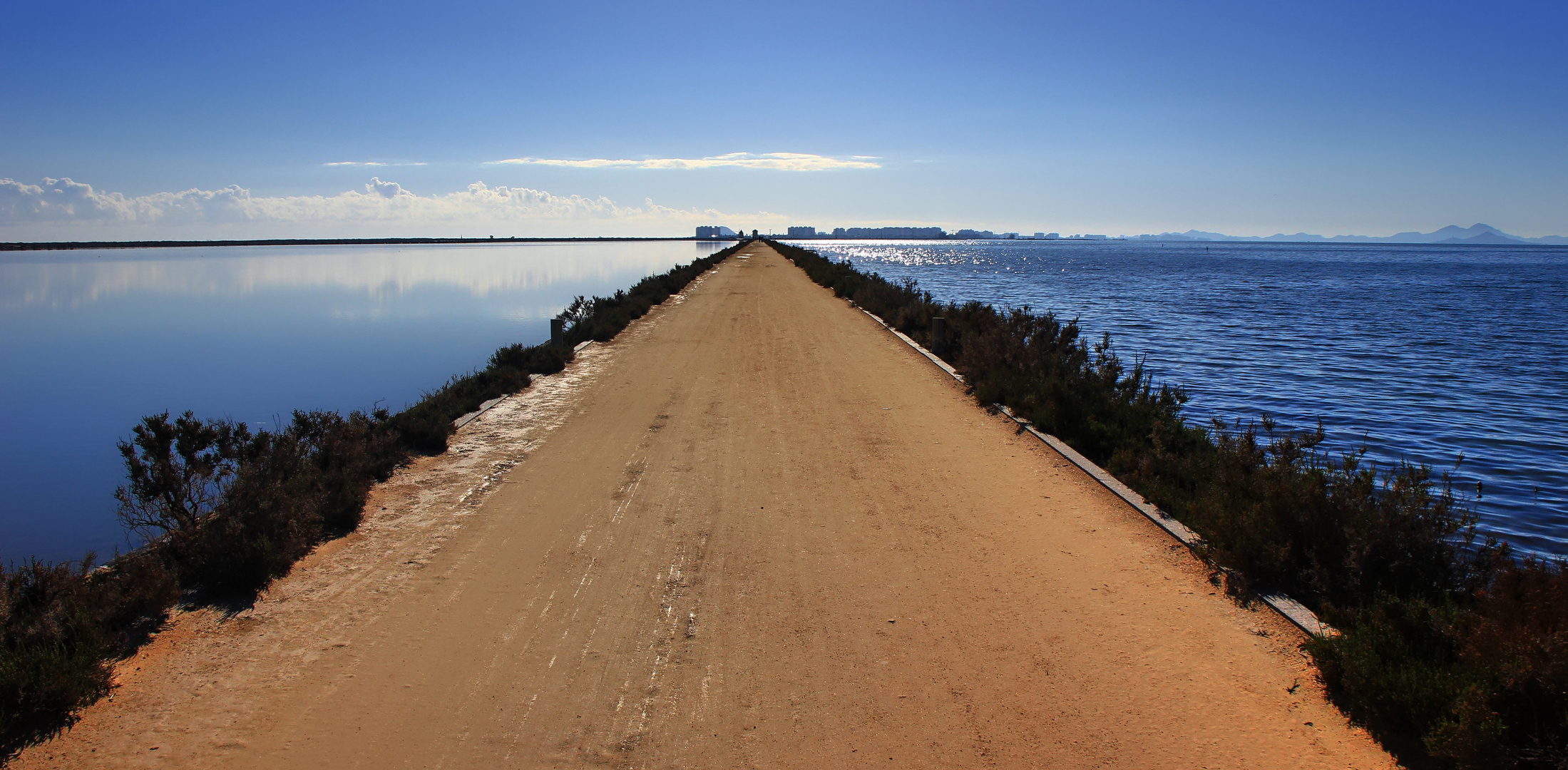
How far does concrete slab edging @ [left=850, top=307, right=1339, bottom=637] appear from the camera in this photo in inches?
175

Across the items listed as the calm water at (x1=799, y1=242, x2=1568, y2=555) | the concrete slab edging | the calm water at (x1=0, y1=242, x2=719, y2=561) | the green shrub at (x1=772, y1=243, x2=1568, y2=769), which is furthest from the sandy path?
the calm water at (x1=0, y1=242, x2=719, y2=561)

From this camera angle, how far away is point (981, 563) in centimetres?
541

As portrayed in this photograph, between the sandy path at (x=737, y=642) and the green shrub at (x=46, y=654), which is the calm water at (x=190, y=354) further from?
the sandy path at (x=737, y=642)

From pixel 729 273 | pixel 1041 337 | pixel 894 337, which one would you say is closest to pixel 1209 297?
pixel 729 273

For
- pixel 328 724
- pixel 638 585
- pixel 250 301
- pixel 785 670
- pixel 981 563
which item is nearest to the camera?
pixel 328 724

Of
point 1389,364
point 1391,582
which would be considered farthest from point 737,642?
point 1389,364

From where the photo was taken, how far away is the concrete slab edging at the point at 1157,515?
175 inches

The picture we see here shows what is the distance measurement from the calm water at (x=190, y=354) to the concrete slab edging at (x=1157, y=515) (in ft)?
29.8

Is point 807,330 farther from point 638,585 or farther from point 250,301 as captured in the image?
point 250,301

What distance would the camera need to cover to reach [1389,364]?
1900cm

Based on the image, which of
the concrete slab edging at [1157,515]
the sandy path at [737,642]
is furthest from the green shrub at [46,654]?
the concrete slab edging at [1157,515]

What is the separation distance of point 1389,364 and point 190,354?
29185mm

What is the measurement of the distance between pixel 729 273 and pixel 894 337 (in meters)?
26.2

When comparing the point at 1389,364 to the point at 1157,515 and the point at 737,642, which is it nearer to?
the point at 1157,515
